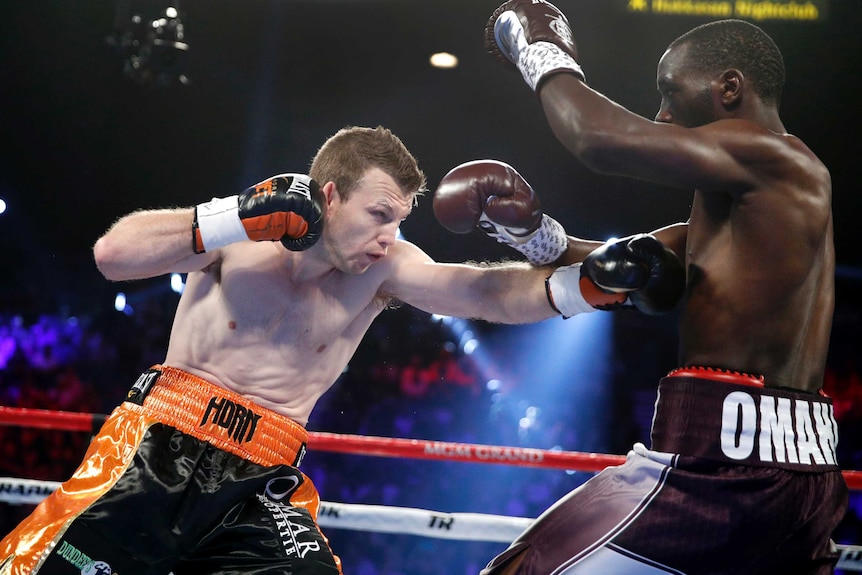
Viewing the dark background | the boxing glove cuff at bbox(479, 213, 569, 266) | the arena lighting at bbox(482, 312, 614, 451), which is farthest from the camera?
the arena lighting at bbox(482, 312, 614, 451)

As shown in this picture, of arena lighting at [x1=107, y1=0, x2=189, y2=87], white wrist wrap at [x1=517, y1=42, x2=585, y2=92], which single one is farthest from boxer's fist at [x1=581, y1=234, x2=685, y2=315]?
arena lighting at [x1=107, y1=0, x2=189, y2=87]

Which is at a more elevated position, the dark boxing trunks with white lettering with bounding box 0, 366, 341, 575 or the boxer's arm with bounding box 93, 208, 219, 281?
the boxer's arm with bounding box 93, 208, 219, 281

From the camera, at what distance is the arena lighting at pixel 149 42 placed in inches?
204

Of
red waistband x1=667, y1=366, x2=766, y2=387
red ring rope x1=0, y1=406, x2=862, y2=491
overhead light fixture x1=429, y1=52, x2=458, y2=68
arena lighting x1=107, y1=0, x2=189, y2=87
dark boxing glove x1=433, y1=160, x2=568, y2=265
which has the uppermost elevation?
overhead light fixture x1=429, y1=52, x2=458, y2=68

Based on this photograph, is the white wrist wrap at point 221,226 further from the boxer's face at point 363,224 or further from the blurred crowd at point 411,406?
the blurred crowd at point 411,406

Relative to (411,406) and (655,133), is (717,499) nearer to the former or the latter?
(655,133)

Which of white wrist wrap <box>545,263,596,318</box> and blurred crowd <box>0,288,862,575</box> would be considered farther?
blurred crowd <box>0,288,862,575</box>

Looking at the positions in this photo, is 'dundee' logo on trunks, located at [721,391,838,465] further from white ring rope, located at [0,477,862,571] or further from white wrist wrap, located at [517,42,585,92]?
white ring rope, located at [0,477,862,571]

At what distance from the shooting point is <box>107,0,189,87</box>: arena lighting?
17.0 ft

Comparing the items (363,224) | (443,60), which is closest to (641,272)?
(363,224)

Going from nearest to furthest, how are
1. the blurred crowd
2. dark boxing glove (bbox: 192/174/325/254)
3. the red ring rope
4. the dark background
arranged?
1. dark boxing glove (bbox: 192/174/325/254)
2. the red ring rope
3. the blurred crowd
4. the dark background

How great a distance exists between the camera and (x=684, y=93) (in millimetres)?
1673

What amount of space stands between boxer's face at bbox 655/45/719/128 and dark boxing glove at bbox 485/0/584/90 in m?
0.18

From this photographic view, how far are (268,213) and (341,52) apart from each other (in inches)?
215
